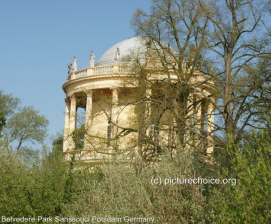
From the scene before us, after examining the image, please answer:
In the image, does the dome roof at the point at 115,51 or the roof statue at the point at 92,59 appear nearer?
the roof statue at the point at 92,59

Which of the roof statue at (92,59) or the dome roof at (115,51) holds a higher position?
the dome roof at (115,51)

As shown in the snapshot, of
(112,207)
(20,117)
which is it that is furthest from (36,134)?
(112,207)

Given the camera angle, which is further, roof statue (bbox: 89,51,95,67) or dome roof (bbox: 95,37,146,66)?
dome roof (bbox: 95,37,146,66)

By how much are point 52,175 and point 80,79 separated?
2980 centimetres

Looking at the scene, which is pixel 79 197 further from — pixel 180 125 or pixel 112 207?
pixel 180 125

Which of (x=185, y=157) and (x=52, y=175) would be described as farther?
(x=52, y=175)

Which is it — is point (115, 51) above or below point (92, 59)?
above

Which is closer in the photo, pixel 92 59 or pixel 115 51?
pixel 92 59

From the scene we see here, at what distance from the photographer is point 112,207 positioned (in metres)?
14.0

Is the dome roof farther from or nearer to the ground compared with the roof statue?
farther from the ground

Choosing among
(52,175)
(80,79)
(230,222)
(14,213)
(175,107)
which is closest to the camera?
(230,222)

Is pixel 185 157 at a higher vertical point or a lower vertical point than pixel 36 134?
lower

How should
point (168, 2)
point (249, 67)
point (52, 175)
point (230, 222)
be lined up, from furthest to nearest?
point (168, 2)
point (249, 67)
point (52, 175)
point (230, 222)

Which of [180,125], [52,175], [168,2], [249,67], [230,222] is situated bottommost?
[230,222]
